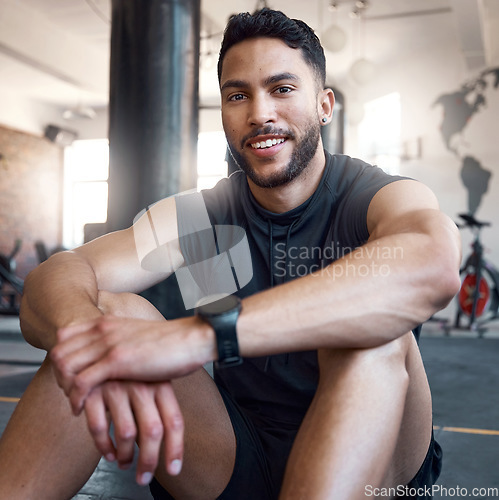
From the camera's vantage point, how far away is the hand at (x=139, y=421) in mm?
773

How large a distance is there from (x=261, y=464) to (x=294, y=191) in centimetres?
59

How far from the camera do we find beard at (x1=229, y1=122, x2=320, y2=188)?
122 cm

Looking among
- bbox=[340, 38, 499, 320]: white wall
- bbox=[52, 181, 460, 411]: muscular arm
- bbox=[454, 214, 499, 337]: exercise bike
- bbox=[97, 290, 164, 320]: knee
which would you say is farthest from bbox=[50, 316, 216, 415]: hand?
bbox=[340, 38, 499, 320]: white wall

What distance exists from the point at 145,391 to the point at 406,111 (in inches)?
262

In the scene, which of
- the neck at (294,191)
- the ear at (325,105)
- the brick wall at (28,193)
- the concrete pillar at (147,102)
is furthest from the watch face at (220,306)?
the brick wall at (28,193)

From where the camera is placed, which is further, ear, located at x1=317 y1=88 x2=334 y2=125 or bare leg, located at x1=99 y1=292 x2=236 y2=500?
ear, located at x1=317 y1=88 x2=334 y2=125

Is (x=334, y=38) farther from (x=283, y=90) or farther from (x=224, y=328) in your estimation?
(x=224, y=328)

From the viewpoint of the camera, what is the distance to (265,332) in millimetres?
807

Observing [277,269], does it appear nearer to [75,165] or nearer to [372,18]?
[372,18]

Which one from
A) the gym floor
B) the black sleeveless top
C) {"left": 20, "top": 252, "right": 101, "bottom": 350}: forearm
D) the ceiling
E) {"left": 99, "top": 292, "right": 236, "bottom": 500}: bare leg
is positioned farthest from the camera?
the ceiling

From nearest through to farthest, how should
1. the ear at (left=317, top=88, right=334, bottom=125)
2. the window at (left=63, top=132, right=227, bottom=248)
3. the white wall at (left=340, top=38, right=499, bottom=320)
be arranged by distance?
the ear at (left=317, top=88, right=334, bottom=125), the white wall at (left=340, top=38, right=499, bottom=320), the window at (left=63, top=132, right=227, bottom=248)

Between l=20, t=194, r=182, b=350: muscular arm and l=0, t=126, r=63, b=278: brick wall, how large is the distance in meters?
7.63

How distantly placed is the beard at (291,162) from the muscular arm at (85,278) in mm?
223

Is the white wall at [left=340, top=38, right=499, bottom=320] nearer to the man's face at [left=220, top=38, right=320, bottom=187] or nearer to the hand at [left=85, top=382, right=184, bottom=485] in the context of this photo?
the man's face at [left=220, top=38, right=320, bottom=187]
